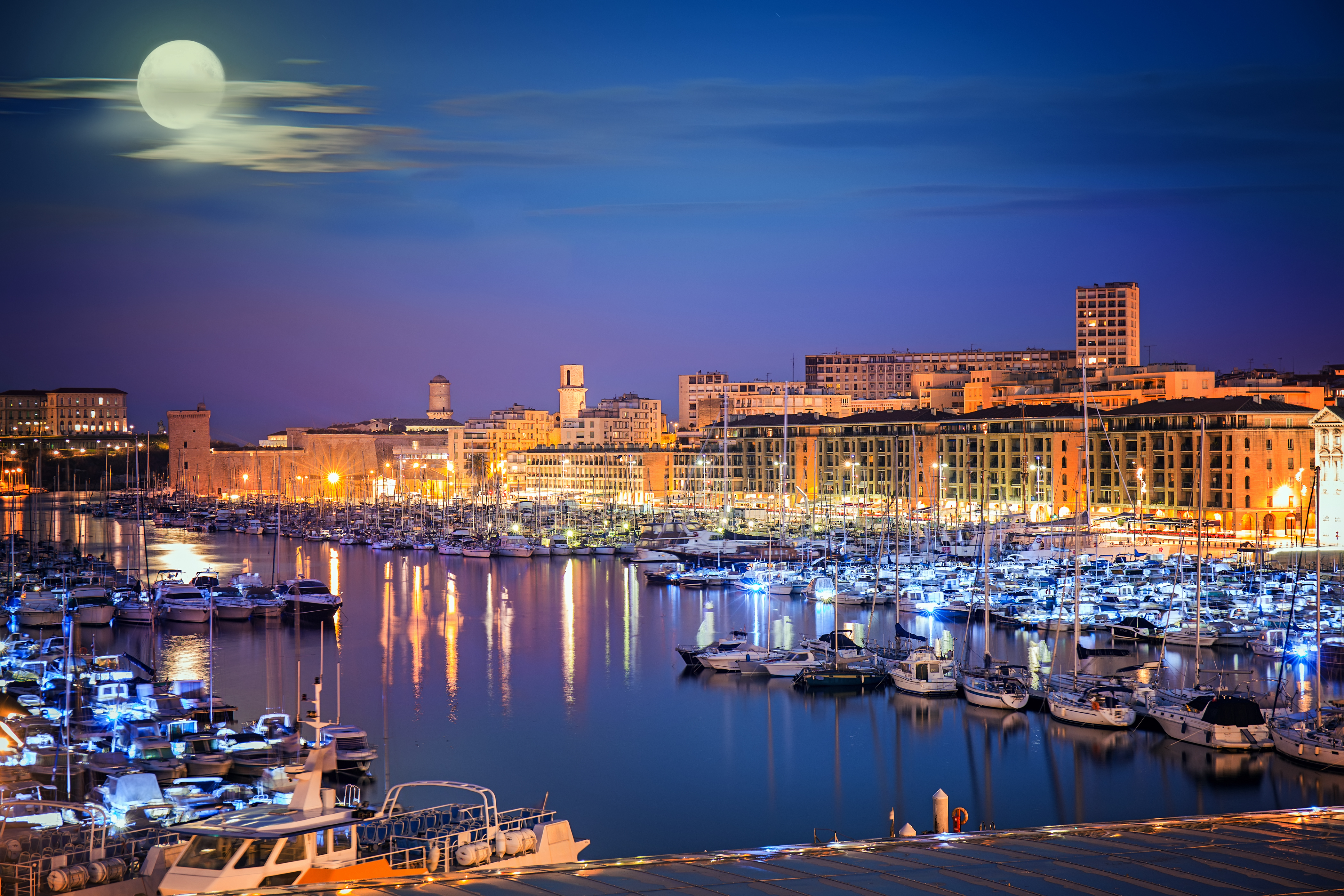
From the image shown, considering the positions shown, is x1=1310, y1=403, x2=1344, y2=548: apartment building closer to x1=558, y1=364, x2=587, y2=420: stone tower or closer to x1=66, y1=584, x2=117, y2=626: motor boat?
x1=66, y1=584, x2=117, y2=626: motor boat

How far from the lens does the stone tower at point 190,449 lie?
83.4 metres

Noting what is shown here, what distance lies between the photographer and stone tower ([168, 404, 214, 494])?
274 feet

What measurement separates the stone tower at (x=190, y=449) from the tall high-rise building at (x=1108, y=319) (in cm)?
5582

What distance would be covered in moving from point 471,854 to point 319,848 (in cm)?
119

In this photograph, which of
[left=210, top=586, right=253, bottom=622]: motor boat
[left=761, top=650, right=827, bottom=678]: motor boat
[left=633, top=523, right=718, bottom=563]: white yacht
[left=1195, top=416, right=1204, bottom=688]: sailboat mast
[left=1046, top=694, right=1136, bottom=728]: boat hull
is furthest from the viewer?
[left=633, top=523, right=718, bottom=563]: white yacht

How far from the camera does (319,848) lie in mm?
7707

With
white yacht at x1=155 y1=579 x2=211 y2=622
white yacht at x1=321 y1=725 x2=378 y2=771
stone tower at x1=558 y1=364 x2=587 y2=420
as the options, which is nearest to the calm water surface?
white yacht at x1=321 y1=725 x2=378 y2=771

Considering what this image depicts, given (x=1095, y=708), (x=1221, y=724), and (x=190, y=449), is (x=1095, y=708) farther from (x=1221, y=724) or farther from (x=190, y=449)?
(x=190, y=449)

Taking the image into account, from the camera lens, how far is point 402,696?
61.8ft

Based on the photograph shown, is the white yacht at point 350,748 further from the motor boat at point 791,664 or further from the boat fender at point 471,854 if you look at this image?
the motor boat at point 791,664

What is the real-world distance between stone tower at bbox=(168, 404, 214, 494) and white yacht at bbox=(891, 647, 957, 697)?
239ft

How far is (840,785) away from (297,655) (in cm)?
1085

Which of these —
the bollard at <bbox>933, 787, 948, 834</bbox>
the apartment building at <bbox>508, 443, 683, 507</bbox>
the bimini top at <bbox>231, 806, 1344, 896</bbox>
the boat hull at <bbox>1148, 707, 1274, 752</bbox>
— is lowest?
the boat hull at <bbox>1148, 707, 1274, 752</bbox>

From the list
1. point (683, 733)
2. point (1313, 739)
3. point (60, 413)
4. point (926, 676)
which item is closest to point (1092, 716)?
point (1313, 739)
